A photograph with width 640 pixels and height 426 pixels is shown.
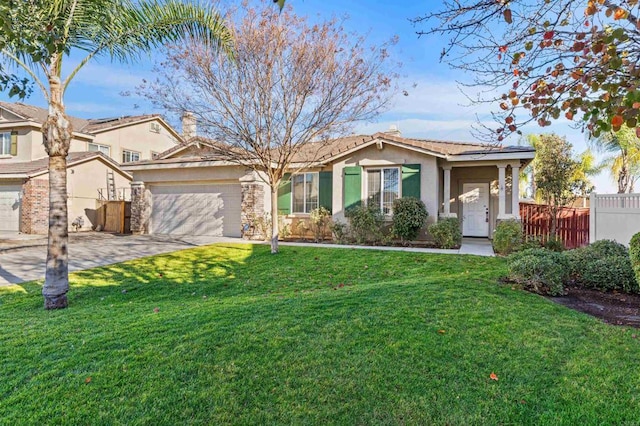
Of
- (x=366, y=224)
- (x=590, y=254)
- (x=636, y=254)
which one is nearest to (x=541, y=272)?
(x=636, y=254)

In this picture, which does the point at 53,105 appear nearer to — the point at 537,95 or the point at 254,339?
the point at 254,339

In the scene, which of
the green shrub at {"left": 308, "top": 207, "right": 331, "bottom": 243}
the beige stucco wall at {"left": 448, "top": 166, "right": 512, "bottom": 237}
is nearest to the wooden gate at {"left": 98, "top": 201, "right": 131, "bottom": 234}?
the green shrub at {"left": 308, "top": 207, "right": 331, "bottom": 243}

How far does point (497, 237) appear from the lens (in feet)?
38.2

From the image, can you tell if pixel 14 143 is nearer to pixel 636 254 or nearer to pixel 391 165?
pixel 391 165

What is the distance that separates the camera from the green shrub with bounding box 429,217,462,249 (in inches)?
486

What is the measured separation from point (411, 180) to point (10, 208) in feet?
68.9

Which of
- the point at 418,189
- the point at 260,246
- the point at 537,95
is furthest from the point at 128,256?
the point at 537,95

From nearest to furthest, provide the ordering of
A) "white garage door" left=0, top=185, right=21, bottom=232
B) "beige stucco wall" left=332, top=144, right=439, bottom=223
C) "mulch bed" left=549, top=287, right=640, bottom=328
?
"mulch bed" left=549, top=287, right=640, bottom=328 → "beige stucco wall" left=332, top=144, right=439, bottom=223 → "white garage door" left=0, top=185, right=21, bottom=232

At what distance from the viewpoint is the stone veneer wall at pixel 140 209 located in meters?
17.8

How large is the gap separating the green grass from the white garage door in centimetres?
1729

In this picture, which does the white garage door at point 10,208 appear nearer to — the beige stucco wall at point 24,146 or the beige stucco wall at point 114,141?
the beige stucco wall at point 24,146

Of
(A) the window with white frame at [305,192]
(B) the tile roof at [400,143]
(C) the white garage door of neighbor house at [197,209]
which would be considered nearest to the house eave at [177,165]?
(C) the white garage door of neighbor house at [197,209]

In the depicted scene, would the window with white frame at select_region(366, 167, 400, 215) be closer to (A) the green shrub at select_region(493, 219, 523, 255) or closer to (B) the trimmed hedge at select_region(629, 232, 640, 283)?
(A) the green shrub at select_region(493, 219, 523, 255)

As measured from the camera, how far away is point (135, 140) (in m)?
27.0
